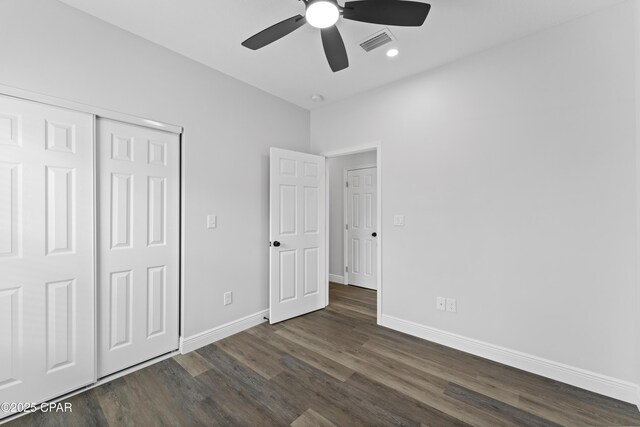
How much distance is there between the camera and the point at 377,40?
85.7 inches

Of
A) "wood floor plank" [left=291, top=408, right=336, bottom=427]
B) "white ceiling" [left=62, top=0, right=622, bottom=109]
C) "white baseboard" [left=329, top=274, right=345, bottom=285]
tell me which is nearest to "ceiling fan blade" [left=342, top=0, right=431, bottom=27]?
"white ceiling" [left=62, top=0, right=622, bottom=109]

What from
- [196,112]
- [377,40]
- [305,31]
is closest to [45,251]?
[196,112]

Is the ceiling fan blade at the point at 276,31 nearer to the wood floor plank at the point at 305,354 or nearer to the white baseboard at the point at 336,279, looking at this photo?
the wood floor plank at the point at 305,354

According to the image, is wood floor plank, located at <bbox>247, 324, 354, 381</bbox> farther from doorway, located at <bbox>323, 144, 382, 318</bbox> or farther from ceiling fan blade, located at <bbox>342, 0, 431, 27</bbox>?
ceiling fan blade, located at <bbox>342, 0, 431, 27</bbox>

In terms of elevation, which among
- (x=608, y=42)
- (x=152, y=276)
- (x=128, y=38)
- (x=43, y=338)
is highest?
(x=128, y=38)

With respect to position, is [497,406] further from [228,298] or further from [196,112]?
[196,112]

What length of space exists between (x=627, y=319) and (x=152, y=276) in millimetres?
3552

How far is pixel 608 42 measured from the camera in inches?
72.8

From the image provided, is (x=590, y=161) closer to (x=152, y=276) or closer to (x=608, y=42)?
(x=608, y=42)

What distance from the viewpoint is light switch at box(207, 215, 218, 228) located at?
2.59m

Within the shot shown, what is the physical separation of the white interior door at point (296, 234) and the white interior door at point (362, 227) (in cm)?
120

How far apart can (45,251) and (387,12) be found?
8.54 ft

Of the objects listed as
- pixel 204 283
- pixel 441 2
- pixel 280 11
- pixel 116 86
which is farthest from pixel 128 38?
pixel 441 2

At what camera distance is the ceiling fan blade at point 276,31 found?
5.18 feet
